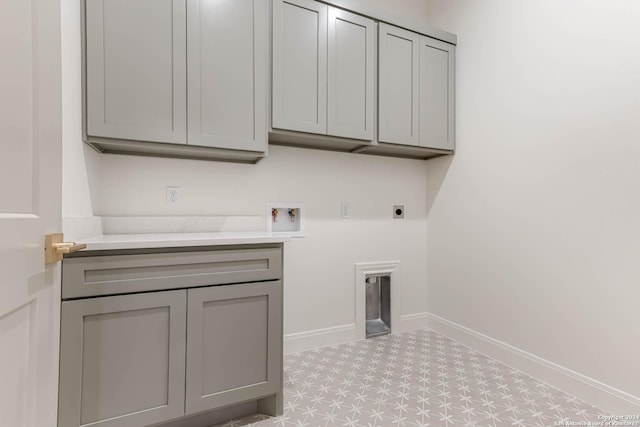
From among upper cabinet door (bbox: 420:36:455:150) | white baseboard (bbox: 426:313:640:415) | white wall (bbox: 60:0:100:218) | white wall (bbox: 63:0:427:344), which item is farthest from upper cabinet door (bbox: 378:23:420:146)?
white wall (bbox: 60:0:100:218)

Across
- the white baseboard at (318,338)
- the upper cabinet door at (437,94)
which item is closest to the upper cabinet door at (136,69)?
the white baseboard at (318,338)

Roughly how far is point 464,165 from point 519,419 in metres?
1.62

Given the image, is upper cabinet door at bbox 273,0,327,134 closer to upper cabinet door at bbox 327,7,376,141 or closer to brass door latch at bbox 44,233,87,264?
upper cabinet door at bbox 327,7,376,141

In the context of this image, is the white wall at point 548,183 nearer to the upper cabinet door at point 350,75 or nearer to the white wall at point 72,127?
the upper cabinet door at point 350,75

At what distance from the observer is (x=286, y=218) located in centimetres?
224

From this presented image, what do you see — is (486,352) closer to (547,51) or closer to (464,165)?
(464,165)

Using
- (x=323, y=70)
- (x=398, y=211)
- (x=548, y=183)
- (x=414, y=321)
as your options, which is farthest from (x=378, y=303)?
(x=323, y=70)

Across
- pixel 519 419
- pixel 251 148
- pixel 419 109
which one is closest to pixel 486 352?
pixel 519 419

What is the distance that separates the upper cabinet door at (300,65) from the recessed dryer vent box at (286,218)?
563 mm

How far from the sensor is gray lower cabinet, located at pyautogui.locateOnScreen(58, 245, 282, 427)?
1.17 meters

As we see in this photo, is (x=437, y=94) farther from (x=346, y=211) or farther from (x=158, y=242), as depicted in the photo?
(x=158, y=242)

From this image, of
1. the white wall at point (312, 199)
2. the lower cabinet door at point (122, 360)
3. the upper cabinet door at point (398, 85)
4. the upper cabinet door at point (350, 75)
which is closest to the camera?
the lower cabinet door at point (122, 360)

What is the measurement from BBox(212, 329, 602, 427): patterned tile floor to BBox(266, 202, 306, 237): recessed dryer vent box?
2.86 ft

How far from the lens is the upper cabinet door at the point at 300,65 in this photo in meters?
1.85
